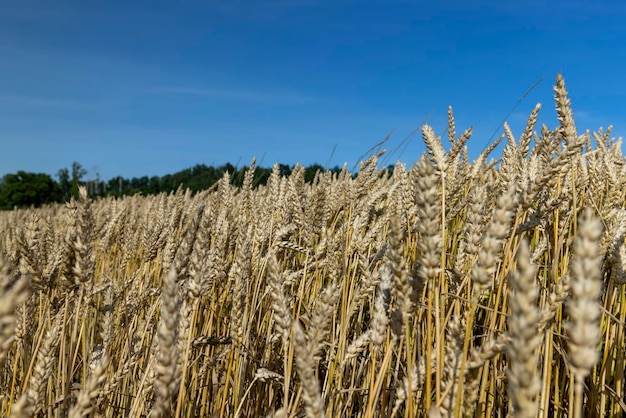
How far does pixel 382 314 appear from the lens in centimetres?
100

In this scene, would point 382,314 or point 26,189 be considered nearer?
point 382,314

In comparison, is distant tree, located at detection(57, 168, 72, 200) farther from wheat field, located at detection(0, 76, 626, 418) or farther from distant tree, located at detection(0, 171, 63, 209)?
wheat field, located at detection(0, 76, 626, 418)

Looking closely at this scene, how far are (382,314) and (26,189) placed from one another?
49.2 m

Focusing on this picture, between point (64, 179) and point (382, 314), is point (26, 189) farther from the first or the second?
point (382, 314)

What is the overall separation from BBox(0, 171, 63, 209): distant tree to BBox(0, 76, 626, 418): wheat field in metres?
45.6

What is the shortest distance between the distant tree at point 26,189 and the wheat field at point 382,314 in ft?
150

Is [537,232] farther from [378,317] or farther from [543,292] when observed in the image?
[378,317]

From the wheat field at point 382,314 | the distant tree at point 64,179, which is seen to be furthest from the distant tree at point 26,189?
the wheat field at point 382,314

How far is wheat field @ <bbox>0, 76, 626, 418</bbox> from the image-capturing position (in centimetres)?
72

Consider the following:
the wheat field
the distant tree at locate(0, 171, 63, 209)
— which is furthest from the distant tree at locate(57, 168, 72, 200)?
the wheat field

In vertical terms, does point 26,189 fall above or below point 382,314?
above

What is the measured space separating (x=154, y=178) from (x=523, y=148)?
22.0 meters

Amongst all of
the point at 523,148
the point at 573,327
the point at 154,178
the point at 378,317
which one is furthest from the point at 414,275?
the point at 154,178

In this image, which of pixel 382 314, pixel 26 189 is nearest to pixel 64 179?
pixel 26 189
